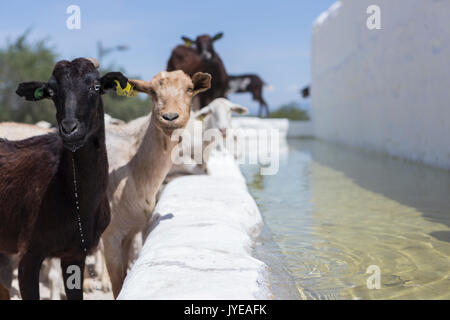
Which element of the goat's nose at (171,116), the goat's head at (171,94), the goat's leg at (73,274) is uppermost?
the goat's head at (171,94)

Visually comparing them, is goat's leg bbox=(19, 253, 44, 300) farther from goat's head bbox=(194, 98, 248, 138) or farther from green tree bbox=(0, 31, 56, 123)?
green tree bbox=(0, 31, 56, 123)

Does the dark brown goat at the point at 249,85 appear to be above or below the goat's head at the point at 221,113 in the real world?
above

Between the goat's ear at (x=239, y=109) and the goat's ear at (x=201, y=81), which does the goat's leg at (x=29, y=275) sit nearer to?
the goat's ear at (x=201, y=81)

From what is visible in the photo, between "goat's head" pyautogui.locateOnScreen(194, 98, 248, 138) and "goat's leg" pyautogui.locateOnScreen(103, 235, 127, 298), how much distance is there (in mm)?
2458

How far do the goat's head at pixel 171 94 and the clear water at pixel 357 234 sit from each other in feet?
3.47

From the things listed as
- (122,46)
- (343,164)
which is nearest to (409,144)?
(343,164)

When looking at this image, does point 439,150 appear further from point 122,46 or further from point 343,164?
point 122,46

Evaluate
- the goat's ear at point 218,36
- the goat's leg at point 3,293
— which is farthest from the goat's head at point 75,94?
the goat's ear at point 218,36

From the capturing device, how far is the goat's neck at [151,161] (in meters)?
3.64

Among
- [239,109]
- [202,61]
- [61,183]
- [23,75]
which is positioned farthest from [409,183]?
[23,75]

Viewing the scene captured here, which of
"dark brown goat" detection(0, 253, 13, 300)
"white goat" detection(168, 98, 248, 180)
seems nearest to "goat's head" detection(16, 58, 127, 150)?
"dark brown goat" detection(0, 253, 13, 300)

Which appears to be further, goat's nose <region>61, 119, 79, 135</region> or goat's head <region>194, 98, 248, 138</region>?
goat's head <region>194, 98, 248, 138</region>

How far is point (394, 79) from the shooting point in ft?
32.6

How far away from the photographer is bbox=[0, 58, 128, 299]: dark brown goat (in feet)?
9.03
